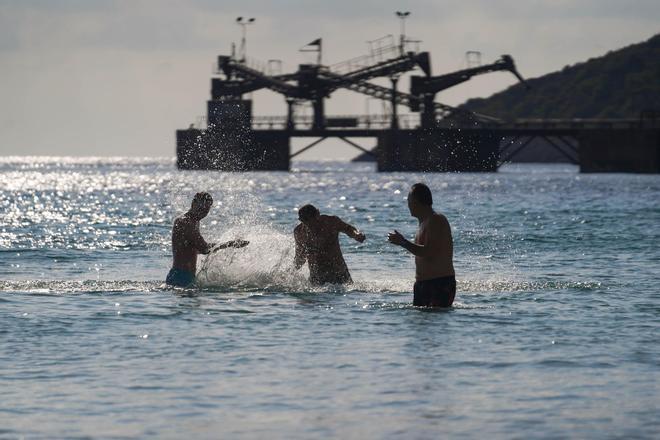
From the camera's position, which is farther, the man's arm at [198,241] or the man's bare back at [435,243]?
the man's arm at [198,241]

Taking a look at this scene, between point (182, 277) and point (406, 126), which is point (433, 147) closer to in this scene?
point (406, 126)

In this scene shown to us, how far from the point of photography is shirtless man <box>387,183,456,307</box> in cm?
1340

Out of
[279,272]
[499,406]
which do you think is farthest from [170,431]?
[279,272]

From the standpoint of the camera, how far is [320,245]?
16.3 metres

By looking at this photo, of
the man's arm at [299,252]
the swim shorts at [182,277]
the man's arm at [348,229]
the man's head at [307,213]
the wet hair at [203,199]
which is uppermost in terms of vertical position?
the wet hair at [203,199]

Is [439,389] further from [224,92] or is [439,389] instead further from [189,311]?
[224,92]

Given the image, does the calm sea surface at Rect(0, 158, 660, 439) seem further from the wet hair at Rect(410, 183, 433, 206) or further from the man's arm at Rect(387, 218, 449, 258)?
the wet hair at Rect(410, 183, 433, 206)

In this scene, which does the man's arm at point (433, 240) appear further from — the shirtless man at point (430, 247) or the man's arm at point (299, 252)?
the man's arm at point (299, 252)

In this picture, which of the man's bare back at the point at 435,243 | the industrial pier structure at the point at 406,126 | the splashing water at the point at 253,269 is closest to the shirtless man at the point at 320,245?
the splashing water at the point at 253,269

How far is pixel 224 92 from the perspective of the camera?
320 feet

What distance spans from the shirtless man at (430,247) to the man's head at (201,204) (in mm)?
3024

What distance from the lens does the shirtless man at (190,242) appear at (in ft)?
51.8

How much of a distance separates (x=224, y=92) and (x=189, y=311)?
8357cm

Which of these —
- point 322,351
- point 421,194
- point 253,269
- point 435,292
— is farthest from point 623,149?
point 322,351
